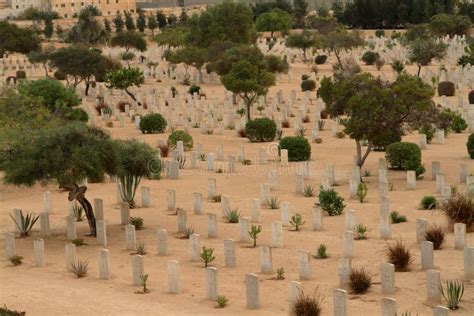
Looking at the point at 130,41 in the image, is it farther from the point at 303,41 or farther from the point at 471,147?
the point at 471,147

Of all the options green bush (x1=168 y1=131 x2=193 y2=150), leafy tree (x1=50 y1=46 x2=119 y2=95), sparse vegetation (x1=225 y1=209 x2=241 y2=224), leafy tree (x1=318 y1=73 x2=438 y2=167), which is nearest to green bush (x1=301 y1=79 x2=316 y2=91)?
leafy tree (x1=50 y1=46 x2=119 y2=95)

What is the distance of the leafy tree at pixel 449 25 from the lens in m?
78.0

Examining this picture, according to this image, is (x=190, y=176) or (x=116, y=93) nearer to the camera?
(x=190, y=176)

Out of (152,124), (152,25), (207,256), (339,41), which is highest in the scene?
(152,25)

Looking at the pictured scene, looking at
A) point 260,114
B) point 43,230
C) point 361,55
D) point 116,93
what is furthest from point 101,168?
point 361,55

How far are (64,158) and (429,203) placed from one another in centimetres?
801

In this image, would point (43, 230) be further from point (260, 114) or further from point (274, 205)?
point (260, 114)

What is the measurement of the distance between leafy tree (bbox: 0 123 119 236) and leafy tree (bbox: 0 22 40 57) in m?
47.9

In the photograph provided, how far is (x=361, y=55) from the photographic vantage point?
68.8 meters

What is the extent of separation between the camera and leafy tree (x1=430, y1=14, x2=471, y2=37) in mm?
78000

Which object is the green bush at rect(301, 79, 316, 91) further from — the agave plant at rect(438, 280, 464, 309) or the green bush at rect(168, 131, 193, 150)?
the agave plant at rect(438, 280, 464, 309)

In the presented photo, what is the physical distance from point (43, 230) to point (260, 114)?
2116cm

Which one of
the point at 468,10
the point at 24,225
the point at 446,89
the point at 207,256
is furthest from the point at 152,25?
the point at 207,256

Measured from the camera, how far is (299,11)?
108 m
